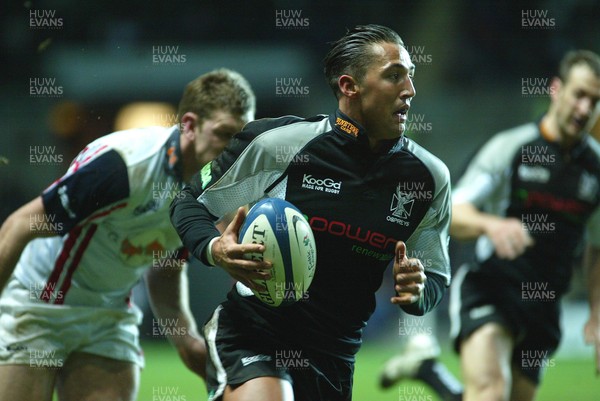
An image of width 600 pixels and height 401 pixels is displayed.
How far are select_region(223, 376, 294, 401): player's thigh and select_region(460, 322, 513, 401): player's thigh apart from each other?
2265mm

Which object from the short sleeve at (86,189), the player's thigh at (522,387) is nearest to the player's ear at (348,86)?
the short sleeve at (86,189)

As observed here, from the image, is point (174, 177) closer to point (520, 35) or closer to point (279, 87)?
point (279, 87)

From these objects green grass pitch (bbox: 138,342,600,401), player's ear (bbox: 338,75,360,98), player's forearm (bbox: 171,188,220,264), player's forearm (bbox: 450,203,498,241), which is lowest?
green grass pitch (bbox: 138,342,600,401)

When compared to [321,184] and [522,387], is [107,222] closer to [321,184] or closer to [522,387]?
[321,184]

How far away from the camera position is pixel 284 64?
897 cm

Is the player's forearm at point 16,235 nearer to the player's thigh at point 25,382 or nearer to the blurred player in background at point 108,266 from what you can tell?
the blurred player in background at point 108,266

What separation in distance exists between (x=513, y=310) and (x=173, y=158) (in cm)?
255

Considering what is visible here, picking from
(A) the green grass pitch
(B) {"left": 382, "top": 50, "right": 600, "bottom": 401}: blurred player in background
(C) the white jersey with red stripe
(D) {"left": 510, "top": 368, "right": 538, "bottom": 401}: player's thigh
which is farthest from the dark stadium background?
(C) the white jersey with red stripe

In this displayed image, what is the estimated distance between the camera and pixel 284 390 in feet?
9.27

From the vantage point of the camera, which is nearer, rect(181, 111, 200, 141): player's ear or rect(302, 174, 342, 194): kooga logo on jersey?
rect(302, 174, 342, 194): kooga logo on jersey

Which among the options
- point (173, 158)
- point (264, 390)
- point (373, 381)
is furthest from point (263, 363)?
point (373, 381)

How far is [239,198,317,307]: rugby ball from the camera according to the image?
273cm

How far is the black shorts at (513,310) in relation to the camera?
5.12 meters

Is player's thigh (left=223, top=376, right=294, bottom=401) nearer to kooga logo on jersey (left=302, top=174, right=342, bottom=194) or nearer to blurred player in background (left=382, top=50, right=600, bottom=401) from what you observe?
kooga logo on jersey (left=302, top=174, right=342, bottom=194)
